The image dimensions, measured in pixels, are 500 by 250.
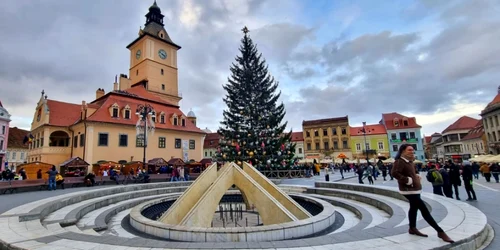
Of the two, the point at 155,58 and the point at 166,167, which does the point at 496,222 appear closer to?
the point at 166,167

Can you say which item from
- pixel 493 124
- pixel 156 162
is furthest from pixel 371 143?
pixel 156 162

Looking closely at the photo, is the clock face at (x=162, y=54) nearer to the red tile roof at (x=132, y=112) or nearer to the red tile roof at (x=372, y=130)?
the red tile roof at (x=132, y=112)

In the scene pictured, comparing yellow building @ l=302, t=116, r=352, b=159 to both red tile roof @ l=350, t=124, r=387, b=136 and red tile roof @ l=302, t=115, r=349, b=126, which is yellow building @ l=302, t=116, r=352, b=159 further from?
red tile roof @ l=350, t=124, r=387, b=136

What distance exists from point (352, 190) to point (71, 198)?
12.4 m

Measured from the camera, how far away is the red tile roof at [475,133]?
171ft

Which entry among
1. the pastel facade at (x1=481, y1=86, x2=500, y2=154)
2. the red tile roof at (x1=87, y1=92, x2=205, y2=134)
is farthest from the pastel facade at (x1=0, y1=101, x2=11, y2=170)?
the pastel facade at (x1=481, y1=86, x2=500, y2=154)

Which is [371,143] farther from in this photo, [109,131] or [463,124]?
[109,131]

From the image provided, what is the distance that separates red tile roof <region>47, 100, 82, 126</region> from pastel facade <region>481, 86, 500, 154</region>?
6327 cm

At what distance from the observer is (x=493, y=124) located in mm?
43438

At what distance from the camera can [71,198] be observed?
10.3 meters

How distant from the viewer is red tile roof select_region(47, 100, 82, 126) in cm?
3198

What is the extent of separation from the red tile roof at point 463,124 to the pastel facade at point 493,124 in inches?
704

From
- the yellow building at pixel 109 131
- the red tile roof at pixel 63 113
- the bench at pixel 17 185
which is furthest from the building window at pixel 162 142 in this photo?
the bench at pixel 17 185

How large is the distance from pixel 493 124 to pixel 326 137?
2730 cm
